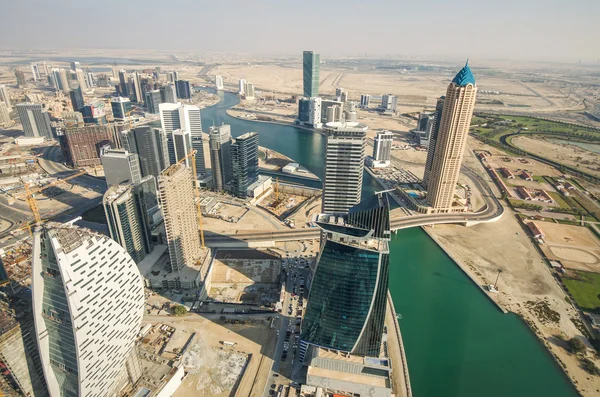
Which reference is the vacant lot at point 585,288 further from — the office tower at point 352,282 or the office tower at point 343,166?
the office tower at point 343,166

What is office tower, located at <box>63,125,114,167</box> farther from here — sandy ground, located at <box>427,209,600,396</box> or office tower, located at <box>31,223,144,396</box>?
sandy ground, located at <box>427,209,600,396</box>

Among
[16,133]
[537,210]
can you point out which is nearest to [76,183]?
[16,133]

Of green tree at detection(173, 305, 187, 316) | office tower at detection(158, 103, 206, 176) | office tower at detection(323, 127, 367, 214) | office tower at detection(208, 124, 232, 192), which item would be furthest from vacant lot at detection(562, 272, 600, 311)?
office tower at detection(158, 103, 206, 176)

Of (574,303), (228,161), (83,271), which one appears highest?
(83,271)

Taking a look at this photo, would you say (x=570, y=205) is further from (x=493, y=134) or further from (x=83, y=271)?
(x=83, y=271)

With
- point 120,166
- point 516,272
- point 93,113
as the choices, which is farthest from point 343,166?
point 93,113
